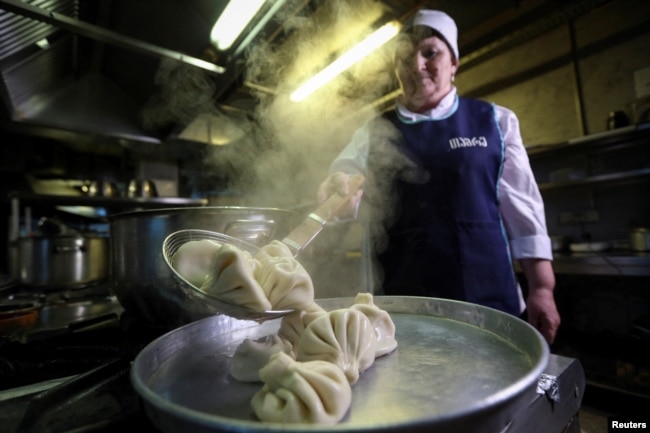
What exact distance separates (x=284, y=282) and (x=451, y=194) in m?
1.15

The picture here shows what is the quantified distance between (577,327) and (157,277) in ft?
13.4

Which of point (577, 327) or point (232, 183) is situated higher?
point (232, 183)

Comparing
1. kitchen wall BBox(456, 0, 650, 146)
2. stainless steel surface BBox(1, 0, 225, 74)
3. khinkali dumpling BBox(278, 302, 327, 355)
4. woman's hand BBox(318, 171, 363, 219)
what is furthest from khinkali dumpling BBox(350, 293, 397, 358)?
kitchen wall BBox(456, 0, 650, 146)

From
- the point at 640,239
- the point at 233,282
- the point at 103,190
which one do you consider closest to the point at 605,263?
the point at 640,239

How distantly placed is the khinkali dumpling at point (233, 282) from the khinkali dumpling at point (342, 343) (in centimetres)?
17

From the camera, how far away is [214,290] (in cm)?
72

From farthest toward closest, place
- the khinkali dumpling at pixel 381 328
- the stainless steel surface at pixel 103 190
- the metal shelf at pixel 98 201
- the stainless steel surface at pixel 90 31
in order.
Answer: the stainless steel surface at pixel 103 190 < the metal shelf at pixel 98 201 < the stainless steel surface at pixel 90 31 < the khinkali dumpling at pixel 381 328

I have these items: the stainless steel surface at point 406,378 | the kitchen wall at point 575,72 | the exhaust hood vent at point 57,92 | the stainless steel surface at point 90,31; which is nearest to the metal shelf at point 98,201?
the exhaust hood vent at point 57,92

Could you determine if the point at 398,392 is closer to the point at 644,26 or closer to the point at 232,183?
the point at 644,26

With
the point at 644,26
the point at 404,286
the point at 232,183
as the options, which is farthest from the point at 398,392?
the point at 232,183

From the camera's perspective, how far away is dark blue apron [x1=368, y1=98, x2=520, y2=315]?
151 cm

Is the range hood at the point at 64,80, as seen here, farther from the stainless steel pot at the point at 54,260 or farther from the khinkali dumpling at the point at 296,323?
the khinkali dumpling at the point at 296,323

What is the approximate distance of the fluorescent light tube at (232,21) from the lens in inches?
75.0

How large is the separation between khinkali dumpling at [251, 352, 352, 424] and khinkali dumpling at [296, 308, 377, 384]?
10 cm
